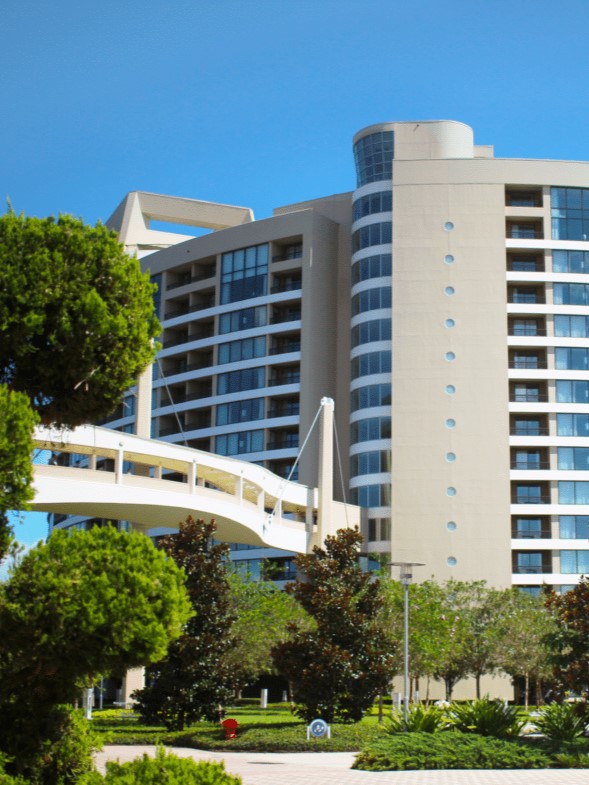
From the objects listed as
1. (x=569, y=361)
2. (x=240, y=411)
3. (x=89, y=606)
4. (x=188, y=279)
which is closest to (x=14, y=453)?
(x=89, y=606)

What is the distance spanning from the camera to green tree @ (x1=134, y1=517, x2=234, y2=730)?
34.1 m

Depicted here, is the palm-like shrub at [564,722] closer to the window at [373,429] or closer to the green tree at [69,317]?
the green tree at [69,317]

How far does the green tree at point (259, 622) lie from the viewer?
5209 cm

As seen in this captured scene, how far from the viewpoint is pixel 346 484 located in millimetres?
75312

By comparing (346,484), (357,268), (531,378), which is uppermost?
(357,268)

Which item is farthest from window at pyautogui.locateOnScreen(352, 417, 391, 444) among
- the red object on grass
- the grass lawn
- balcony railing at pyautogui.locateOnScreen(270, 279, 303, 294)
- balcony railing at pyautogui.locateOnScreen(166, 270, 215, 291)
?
the red object on grass

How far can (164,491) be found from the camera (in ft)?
143

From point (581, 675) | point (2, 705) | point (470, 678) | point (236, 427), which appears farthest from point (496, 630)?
point (2, 705)

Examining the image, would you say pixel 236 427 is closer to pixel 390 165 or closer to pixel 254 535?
pixel 390 165

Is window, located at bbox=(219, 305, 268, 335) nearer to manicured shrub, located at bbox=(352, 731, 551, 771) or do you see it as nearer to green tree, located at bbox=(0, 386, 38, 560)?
manicured shrub, located at bbox=(352, 731, 551, 771)

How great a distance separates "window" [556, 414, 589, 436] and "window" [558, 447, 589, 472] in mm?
1001

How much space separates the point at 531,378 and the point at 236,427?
2017cm

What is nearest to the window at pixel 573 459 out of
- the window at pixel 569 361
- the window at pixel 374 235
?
the window at pixel 569 361

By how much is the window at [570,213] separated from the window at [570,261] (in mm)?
1074
